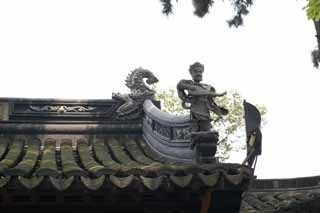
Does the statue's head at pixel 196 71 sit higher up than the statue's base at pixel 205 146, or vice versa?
the statue's head at pixel 196 71

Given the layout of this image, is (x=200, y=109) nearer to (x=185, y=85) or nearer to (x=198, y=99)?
(x=198, y=99)

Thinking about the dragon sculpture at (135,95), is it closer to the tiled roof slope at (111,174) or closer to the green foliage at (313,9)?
the tiled roof slope at (111,174)

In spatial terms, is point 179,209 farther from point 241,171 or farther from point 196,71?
point 196,71

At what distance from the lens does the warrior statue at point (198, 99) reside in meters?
6.05

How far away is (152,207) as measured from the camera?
6.00 meters

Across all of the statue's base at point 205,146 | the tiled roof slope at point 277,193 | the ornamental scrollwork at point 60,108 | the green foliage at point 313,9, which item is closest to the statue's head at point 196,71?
the statue's base at point 205,146

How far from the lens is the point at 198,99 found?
20.2ft

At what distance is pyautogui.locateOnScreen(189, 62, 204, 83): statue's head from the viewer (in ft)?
20.8

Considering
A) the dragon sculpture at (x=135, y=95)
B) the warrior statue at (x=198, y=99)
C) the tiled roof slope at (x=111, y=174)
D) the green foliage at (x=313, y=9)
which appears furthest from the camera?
the dragon sculpture at (x=135, y=95)

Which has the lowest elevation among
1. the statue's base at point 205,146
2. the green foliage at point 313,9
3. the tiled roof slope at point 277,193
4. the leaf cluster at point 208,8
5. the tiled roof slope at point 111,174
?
the tiled roof slope at point 277,193

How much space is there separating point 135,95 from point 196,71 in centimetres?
192

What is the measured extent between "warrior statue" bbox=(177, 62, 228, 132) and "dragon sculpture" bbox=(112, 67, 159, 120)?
1.82 metres

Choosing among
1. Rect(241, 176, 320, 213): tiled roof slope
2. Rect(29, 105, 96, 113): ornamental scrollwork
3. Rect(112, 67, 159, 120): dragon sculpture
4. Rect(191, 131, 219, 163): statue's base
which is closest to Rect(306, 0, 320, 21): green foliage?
Rect(191, 131, 219, 163): statue's base

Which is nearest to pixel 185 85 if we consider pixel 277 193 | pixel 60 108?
pixel 60 108
